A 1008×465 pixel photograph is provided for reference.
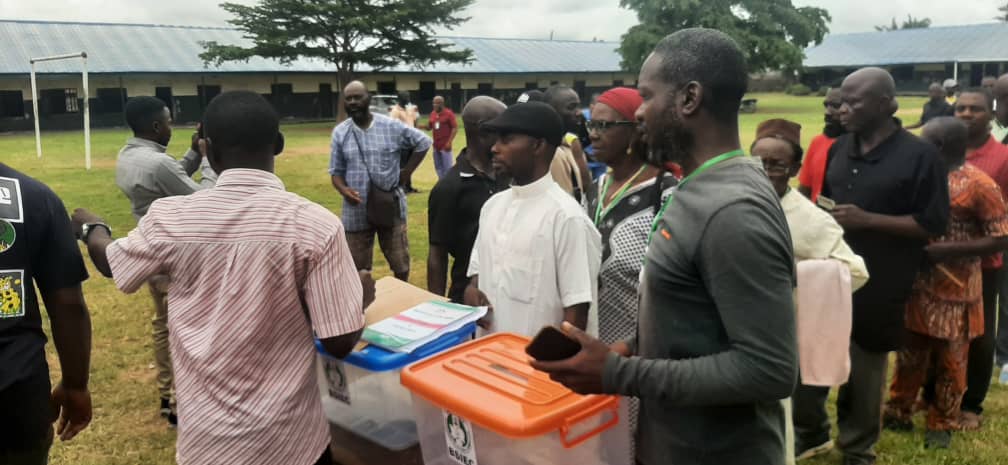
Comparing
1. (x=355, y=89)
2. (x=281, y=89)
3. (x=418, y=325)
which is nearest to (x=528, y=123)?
(x=418, y=325)

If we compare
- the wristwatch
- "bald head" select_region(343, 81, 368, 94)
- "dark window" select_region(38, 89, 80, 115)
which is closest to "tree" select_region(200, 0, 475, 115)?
"dark window" select_region(38, 89, 80, 115)

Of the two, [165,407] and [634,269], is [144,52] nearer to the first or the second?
[165,407]

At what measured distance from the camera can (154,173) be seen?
4164mm

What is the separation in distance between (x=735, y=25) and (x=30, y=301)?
43.0m

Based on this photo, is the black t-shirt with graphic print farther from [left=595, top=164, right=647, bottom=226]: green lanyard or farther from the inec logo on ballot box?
[left=595, top=164, right=647, bottom=226]: green lanyard

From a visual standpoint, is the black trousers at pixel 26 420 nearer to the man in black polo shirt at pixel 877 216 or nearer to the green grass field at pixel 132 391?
the green grass field at pixel 132 391

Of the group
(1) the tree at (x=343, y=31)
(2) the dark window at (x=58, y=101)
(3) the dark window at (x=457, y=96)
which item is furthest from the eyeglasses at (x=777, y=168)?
(3) the dark window at (x=457, y=96)

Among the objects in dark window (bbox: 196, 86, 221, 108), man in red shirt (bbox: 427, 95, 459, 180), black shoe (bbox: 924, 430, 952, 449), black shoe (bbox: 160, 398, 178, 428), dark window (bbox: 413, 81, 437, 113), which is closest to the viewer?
black shoe (bbox: 924, 430, 952, 449)

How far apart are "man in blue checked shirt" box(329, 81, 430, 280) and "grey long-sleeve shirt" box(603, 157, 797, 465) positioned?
171 inches

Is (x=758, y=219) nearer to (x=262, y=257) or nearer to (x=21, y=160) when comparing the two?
(x=262, y=257)

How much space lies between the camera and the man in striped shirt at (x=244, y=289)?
6.97 feet

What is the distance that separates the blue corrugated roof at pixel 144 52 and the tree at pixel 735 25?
451 cm

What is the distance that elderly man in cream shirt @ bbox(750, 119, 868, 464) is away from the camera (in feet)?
10.3

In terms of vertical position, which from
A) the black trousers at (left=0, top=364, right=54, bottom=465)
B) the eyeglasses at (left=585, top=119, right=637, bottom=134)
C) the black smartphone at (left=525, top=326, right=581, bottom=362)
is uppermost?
the eyeglasses at (left=585, top=119, right=637, bottom=134)
